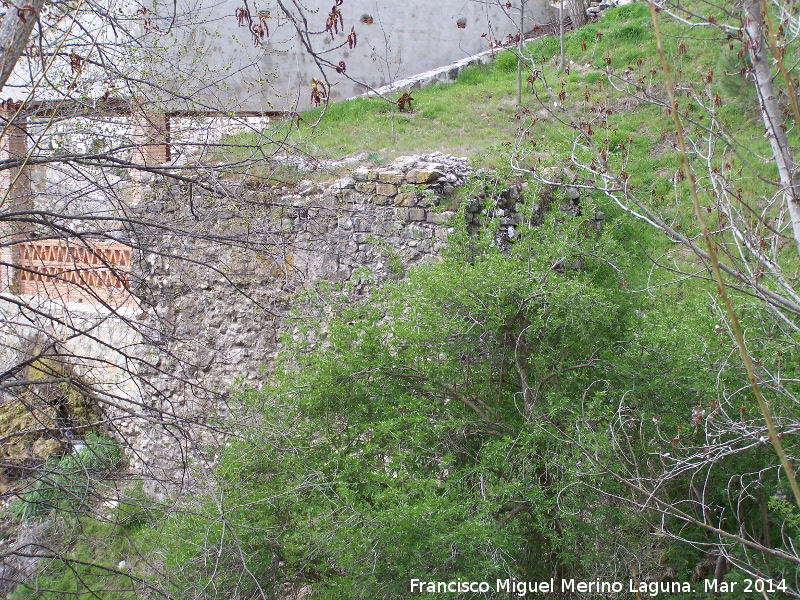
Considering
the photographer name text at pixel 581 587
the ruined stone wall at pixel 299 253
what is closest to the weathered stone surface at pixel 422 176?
the ruined stone wall at pixel 299 253

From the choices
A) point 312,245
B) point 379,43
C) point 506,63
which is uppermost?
point 379,43

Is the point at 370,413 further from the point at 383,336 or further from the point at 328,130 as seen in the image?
the point at 328,130

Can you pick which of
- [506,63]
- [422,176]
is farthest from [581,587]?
[506,63]

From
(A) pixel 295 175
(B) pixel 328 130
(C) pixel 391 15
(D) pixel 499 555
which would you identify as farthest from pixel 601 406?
(C) pixel 391 15

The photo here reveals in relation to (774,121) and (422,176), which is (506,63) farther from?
(774,121)

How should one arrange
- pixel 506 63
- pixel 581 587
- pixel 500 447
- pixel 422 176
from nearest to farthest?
pixel 581 587, pixel 500 447, pixel 422 176, pixel 506 63

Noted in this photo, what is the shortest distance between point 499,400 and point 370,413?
3.12 feet

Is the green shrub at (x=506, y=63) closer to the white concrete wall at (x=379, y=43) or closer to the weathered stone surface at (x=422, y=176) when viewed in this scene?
the white concrete wall at (x=379, y=43)

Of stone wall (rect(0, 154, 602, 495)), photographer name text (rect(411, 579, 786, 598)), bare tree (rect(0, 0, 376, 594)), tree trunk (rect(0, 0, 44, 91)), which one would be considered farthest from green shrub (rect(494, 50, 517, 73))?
tree trunk (rect(0, 0, 44, 91))

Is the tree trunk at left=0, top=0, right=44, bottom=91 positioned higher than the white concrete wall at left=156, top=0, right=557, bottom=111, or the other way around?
the white concrete wall at left=156, top=0, right=557, bottom=111

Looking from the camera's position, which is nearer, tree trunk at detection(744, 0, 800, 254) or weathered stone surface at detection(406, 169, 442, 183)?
tree trunk at detection(744, 0, 800, 254)

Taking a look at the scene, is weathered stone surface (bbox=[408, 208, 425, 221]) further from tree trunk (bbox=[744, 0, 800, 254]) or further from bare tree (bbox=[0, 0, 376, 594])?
tree trunk (bbox=[744, 0, 800, 254])

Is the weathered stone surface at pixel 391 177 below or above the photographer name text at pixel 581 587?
above

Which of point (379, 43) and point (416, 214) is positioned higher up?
point (379, 43)
